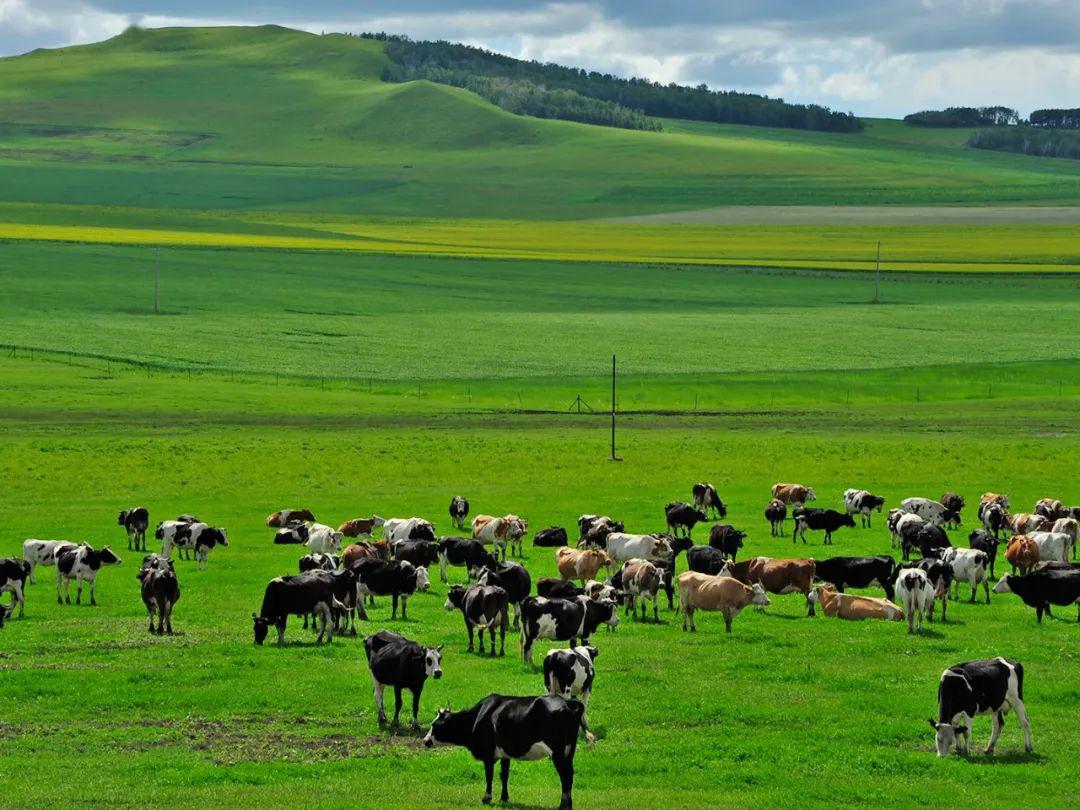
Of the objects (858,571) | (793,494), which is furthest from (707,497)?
(858,571)

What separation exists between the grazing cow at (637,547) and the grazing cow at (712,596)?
229 inches

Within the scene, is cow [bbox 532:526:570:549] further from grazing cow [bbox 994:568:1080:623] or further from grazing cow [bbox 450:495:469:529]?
grazing cow [bbox 994:568:1080:623]

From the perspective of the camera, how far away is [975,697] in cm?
1948

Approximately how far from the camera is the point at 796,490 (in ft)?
146

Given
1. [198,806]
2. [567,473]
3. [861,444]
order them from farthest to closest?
1. [861,444]
2. [567,473]
3. [198,806]

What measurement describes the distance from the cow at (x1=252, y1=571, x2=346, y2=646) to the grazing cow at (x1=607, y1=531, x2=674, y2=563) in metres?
9.02

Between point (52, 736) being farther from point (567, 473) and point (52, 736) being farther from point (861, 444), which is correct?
point (861, 444)

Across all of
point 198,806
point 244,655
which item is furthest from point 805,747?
point 244,655

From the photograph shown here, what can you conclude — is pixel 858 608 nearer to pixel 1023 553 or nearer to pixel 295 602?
pixel 1023 553

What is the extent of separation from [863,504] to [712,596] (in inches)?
683

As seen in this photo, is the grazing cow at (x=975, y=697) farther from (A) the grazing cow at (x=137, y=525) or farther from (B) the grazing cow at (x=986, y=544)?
(A) the grazing cow at (x=137, y=525)

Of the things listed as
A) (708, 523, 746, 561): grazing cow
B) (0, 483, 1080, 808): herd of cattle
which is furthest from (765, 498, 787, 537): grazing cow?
(708, 523, 746, 561): grazing cow

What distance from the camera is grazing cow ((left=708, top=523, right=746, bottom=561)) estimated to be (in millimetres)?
36000

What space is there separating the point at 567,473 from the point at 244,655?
94.0 feet
